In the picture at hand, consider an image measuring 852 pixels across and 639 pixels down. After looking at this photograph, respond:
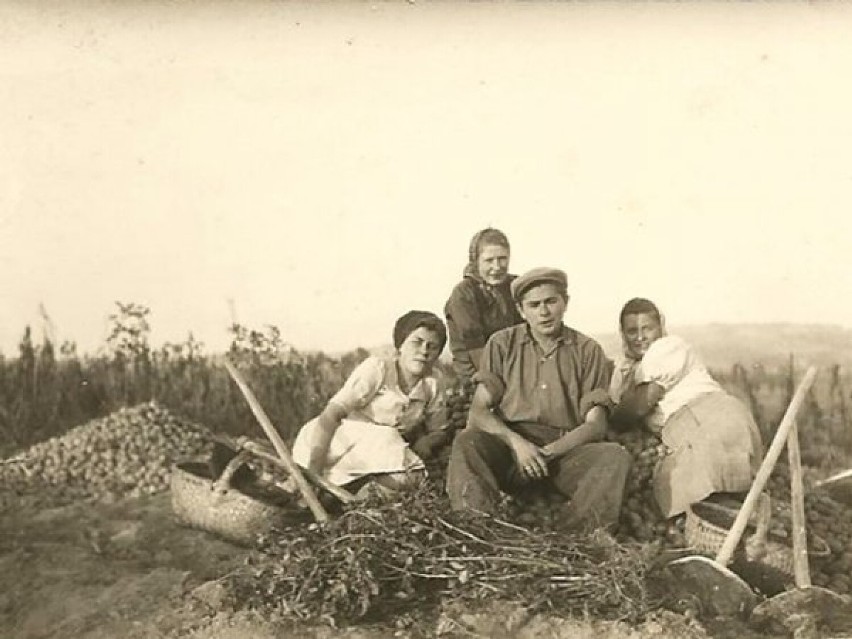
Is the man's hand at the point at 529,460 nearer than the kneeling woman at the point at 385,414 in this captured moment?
Yes

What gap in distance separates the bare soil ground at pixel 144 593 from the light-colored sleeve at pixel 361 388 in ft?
1.87

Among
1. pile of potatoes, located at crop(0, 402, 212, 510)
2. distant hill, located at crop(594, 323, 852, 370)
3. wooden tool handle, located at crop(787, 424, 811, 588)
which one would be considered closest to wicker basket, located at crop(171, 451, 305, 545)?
pile of potatoes, located at crop(0, 402, 212, 510)

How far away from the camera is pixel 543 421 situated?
3.20 m

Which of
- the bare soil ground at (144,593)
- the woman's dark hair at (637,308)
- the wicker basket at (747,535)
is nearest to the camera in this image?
the bare soil ground at (144,593)

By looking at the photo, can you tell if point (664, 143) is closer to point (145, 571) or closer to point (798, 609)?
point (798, 609)

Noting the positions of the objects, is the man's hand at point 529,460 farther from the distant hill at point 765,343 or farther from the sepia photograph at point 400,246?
the distant hill at point 765,343

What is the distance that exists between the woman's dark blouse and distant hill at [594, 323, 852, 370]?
12.8 inches

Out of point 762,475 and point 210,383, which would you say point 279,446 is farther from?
point 762,475

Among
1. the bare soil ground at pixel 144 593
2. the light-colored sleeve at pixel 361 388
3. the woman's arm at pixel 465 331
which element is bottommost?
the bare soil ground at pixel 144 593

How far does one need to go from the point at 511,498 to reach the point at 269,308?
3.33 feet

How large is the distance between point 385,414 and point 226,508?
22.8 inches

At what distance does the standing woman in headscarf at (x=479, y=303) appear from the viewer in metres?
3.36

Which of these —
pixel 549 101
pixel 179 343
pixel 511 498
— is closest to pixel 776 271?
pixel 549 101

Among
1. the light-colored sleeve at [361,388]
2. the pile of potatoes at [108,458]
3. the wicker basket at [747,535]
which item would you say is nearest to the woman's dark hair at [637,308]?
the wicker basket at [747,535]
